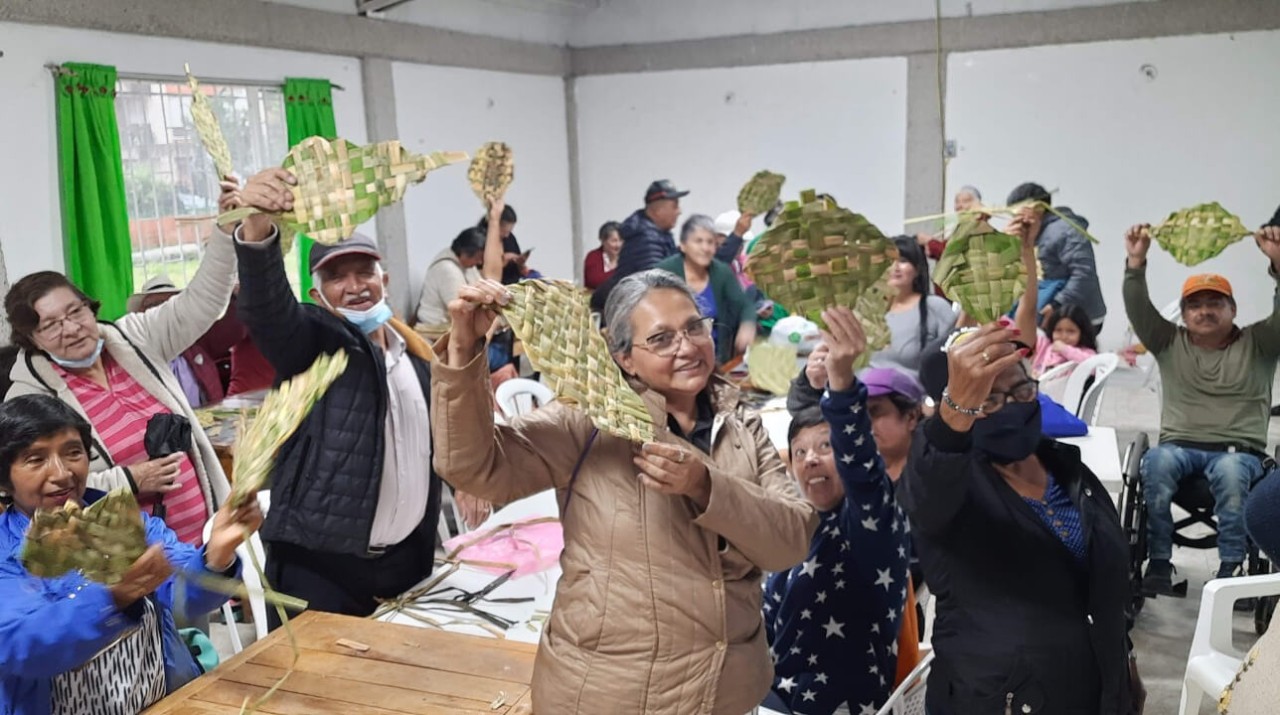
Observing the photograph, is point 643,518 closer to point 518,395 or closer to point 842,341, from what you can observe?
point 842,341

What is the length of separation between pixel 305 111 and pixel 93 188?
189 centimetres

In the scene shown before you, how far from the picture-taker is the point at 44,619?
1827 millimetres

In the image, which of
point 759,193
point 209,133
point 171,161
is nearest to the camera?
point 209,133

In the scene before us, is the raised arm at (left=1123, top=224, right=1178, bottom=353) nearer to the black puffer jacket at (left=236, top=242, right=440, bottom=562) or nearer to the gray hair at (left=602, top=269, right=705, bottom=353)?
the gray hair at (left=602, top=269, right=705, bottom=353)

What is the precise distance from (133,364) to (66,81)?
2941 millimetres

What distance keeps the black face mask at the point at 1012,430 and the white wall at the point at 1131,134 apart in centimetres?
723

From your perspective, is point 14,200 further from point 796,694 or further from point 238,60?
point 796,694

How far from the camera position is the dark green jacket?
5.38 m

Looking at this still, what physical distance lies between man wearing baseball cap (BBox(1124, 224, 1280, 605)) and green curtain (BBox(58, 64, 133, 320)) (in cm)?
485

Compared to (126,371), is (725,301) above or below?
below

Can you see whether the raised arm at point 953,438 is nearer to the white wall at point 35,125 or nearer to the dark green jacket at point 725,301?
the dark green jacket at point 725,301

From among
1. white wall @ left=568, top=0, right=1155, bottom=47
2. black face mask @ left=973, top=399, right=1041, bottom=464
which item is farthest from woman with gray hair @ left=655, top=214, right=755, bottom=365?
white wall @ left=568, top=0, right=1155, bottom=47

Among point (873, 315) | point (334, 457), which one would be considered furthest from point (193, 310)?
point (873, 315)

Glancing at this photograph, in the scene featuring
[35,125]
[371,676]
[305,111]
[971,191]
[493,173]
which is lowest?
[371,676]
